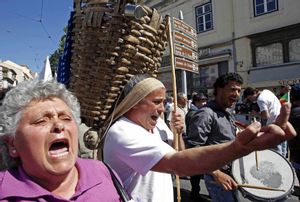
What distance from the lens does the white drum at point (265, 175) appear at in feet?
10.2

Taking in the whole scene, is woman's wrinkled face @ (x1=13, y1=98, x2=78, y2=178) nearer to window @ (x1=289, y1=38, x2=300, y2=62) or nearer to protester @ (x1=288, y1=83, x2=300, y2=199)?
protester @ (x1=288, y1=83, x2=300, y2=199)

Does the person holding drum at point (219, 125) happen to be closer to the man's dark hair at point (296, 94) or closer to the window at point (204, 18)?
the man's dark hair at point (296, 94)

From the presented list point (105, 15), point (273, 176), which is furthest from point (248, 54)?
point (105, 15)

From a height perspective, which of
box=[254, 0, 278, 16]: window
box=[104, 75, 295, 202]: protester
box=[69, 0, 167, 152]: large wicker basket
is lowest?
box=[104, 75, 295, 202]: protester

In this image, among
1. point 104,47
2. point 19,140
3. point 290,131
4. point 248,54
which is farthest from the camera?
point 248,54

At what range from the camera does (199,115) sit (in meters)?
3.24

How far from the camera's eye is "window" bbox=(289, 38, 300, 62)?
1452cm

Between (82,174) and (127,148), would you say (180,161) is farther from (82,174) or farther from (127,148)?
(82,174)

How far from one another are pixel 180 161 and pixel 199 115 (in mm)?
1731

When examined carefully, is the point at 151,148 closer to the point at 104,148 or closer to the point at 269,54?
the point at 104,148

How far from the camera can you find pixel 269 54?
15.7 metres

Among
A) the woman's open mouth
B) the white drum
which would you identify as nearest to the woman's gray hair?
the woman's open mouth

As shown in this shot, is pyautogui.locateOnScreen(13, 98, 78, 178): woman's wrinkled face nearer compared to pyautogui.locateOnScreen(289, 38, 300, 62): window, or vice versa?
pyautogui.locateOnScreen(13, 98, 78, 178): woman's wrinkled face

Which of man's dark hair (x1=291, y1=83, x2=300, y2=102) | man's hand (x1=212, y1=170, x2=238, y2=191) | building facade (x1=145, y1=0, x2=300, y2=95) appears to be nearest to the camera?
man's hand (x1=212, y1=170, x2=238, y2=191)
